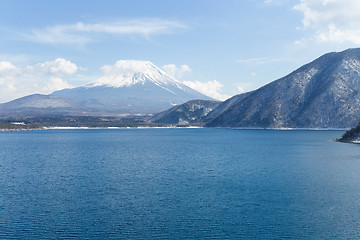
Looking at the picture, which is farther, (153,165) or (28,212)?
(153,165)

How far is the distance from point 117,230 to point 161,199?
499 inches

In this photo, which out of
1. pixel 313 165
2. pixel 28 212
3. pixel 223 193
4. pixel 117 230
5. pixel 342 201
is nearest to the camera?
pixel 117 230

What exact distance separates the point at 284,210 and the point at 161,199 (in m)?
15.1

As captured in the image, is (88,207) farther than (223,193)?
No

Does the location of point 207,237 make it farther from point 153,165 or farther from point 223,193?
point 153,165

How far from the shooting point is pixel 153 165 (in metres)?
79.9

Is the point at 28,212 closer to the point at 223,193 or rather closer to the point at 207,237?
the point at 207,237

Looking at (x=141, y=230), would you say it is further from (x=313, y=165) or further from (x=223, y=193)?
(x=313, y=165)

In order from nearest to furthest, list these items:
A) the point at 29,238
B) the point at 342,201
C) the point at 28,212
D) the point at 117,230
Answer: the point at 29,238
the point at 117,230
the point at 28,212
the point at 342,201

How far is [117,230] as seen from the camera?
110ft

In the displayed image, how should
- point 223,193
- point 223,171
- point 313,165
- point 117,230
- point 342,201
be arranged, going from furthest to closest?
point 313,165, point 223,171, point 223,193, point 342,201, point 117,230

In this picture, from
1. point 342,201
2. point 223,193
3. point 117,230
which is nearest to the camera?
point 117,230

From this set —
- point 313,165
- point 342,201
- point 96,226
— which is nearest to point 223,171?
point 313,165

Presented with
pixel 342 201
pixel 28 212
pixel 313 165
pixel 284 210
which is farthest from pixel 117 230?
pixel 313 165
